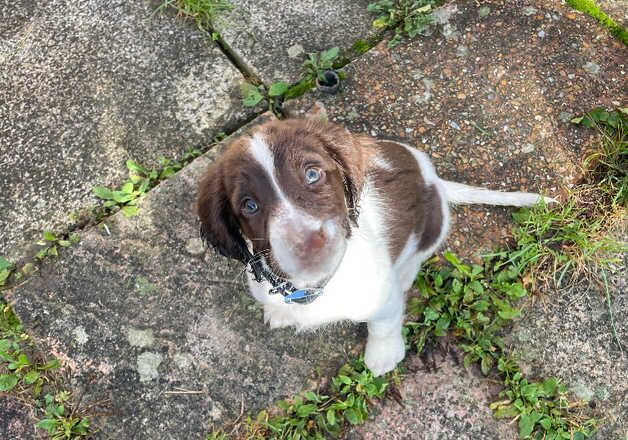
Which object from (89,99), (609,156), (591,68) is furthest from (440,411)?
(89,99)

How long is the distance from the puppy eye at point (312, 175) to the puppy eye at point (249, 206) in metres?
0.19

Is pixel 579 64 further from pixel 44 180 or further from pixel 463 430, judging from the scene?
pixel 44 180

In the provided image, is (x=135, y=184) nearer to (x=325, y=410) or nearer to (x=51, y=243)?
(x=51, y=243)

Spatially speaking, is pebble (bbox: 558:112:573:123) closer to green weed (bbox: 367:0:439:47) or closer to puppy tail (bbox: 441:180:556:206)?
puppy tail (bbox: 441:180:556:206)

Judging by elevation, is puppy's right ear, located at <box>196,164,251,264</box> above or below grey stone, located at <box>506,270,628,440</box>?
above

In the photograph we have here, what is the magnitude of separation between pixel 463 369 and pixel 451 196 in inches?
34.3

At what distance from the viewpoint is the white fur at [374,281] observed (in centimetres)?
217

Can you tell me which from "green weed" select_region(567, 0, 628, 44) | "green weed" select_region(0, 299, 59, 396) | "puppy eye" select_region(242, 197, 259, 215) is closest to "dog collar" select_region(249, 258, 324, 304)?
"puppy eye" select_region(242, 197, 259, 215)

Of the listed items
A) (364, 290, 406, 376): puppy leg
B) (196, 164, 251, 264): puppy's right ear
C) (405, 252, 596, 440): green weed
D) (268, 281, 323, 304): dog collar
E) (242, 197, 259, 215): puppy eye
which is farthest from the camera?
(405, 252, 596, 440): green weed

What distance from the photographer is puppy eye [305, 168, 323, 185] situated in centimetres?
186

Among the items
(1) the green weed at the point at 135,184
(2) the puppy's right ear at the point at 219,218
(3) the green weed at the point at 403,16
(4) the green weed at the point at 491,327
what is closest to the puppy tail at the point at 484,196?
(4) the green weed at the point at 491,327

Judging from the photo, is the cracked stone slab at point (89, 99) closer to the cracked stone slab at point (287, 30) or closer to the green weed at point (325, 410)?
the cracked stone slab at point (287, 30)

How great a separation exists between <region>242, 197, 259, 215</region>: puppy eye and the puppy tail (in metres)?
1.22

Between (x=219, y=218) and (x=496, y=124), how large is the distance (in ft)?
6.08
